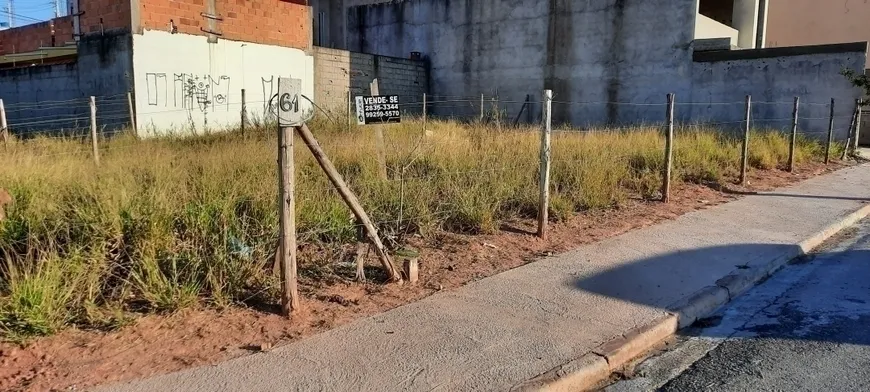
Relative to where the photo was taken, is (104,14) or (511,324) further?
(104,14)

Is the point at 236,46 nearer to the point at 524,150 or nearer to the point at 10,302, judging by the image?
the point at 524,150

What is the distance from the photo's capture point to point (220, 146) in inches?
480

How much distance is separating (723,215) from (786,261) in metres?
2.15

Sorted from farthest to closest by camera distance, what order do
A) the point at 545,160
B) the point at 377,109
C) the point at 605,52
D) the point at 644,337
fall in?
1. the point at 605,52
2. the point at 377,109
3. the point at 545,160
4. the point at 644,337

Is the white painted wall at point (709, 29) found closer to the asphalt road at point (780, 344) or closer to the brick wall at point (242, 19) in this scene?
the brick wall at point (242, 19)

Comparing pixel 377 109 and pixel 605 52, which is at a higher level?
pixel 605 52

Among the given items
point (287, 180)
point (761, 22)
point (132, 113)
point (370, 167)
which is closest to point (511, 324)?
point (287, 180)

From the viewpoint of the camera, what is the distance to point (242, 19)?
61.9ft

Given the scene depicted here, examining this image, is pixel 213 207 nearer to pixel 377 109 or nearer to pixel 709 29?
pixel 377 109

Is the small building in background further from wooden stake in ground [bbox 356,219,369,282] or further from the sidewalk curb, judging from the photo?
the sidewalk curb

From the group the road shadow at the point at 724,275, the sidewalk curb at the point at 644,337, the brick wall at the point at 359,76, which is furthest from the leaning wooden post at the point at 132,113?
the sidewalk curb at the point at 644,337

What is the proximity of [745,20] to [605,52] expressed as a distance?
7.55 metres

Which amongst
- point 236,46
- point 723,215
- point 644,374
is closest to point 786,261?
point 723,215

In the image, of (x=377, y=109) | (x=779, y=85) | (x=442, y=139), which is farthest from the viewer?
(x=779, y=85)
